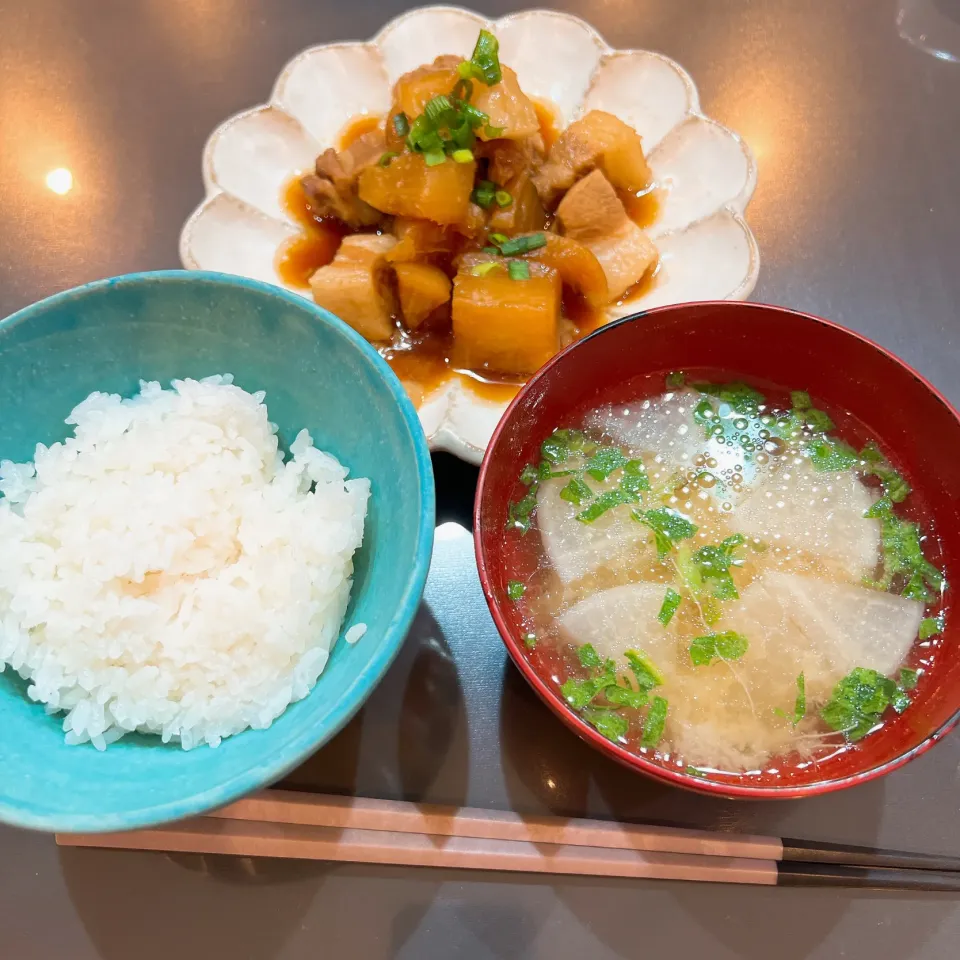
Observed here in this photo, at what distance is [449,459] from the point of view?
2.14 meters

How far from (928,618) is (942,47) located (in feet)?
9.19

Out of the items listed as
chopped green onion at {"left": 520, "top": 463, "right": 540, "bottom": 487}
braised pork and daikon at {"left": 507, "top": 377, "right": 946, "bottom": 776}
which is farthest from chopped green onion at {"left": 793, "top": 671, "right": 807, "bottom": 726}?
chopped green onion at {"left": 520, "top": 463, "right": 540, "bottom": 487}

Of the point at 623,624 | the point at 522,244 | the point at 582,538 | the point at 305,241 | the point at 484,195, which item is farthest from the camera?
the point at 305,241

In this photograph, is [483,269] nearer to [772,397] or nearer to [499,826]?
[772,397]

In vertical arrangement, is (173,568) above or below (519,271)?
below

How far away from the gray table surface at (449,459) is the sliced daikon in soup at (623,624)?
350 millimetres

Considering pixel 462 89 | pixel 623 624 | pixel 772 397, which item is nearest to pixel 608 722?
pixel 623 624

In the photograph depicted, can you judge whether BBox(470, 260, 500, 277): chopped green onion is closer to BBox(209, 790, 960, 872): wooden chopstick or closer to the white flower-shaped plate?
the white flower-shaped plate

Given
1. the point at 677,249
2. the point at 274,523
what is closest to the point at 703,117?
the point at 677,249

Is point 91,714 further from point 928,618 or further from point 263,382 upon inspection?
point 928,618

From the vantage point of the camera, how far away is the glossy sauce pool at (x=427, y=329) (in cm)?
222

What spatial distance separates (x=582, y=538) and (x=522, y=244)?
1016 millimetres

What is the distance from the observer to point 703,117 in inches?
96.7

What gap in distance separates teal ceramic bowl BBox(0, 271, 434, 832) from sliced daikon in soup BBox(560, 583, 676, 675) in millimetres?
441
